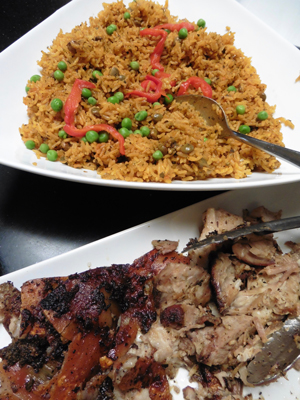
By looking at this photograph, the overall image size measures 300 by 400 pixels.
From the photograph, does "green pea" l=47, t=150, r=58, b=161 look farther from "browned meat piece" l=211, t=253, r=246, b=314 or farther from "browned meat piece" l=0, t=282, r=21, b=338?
"browned meat piece" l=211, t=253, r=246, b=314

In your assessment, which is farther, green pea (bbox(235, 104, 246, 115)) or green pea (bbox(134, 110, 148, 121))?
green pea (bbox(235, 104, 246, 115))

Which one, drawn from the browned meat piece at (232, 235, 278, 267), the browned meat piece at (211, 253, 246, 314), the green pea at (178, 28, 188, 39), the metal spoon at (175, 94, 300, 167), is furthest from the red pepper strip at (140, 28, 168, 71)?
the browned meat piece at (211, 253, 246, 314)

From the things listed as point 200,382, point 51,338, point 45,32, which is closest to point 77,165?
point 51,338

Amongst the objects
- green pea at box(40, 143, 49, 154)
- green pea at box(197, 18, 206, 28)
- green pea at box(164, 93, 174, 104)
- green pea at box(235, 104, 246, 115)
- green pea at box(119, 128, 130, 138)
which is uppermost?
green pea at box(197, 18, 206, 28)

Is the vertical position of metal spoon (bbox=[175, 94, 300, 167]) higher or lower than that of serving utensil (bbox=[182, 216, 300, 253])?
higher

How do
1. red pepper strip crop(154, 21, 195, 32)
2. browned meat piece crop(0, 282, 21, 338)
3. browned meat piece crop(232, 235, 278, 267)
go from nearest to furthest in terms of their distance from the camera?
browned meat piece crop(0, 282, 21, 338), browned meat piece crop(232, 235, 278, 267), red pepper strip crop(154, 21, 195, 32)

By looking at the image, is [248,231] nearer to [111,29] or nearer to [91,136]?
[91,136]

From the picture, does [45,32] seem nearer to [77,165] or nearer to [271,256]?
[77,165]
